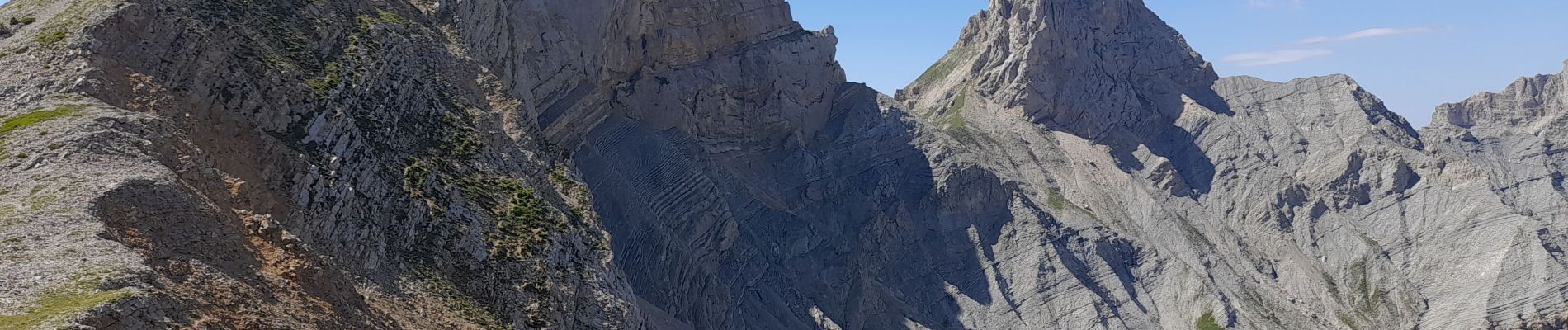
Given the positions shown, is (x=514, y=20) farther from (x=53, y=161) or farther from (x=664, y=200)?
(x=53, y=161)

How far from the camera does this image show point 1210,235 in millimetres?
180000

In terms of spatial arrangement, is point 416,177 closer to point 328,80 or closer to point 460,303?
point 328,80

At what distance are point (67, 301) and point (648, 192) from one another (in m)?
84.9


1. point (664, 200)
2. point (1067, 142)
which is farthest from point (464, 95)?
point (1067, 142)

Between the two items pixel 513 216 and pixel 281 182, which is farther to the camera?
pixel 513 216

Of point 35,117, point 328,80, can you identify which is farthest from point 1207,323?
point 35,117

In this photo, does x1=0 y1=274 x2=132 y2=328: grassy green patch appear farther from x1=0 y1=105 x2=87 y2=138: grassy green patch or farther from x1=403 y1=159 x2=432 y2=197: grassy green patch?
x1=403 y1=159 x2=432 y2=197: grassy green patch

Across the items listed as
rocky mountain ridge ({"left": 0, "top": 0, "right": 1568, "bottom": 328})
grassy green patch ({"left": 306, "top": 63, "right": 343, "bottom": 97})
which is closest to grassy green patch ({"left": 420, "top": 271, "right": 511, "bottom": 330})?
rocky mountain ridge ({"left": 0, "top": 0, "right": 1568, "bottom": 328})

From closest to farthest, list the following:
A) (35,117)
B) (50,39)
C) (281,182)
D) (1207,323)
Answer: (35,117), (281,182), (50,39), (1207,323)

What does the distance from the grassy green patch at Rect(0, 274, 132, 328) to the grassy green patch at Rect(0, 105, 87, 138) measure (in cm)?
1302

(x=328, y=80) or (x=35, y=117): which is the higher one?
(x=328, y=80)

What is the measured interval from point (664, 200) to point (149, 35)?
67.7 m

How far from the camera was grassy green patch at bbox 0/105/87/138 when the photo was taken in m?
43.6

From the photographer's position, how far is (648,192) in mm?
116938
